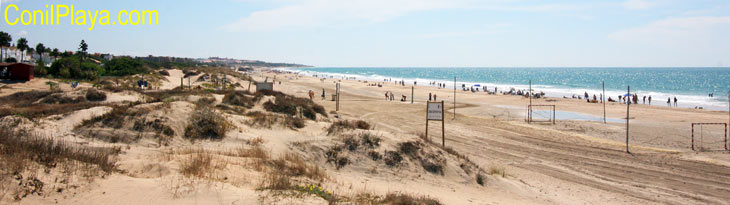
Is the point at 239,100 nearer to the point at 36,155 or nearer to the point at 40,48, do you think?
the point at 36,155

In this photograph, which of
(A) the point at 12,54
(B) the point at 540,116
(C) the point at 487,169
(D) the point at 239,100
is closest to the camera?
(C) the point at 487,169

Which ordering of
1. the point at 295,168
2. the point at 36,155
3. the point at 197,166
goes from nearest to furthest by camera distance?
the point at 36,155 < the point at 197,166 < the point at 295,168

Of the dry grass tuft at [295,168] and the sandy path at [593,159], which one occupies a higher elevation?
the dry grass tuft at [295,168]

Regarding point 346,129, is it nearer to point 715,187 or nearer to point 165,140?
point 165,140

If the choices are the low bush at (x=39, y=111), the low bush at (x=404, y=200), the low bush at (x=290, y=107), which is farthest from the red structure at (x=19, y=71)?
the low bush at (x=404, y=200)

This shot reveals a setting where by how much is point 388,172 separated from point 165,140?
591cm

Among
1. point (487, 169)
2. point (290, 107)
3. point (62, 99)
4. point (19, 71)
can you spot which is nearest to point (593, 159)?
point (487, 169)

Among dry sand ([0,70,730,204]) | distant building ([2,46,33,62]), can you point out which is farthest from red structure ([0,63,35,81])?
distant building ([2,46,33,62])

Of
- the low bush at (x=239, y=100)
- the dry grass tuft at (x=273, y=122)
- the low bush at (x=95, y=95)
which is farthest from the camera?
the low bush at (x=239, y=100)

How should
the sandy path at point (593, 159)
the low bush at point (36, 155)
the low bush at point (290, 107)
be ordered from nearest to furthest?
1. the low bush at point (36, 155)
2. the sandy path at point (593, 159)
3. the low bush at point (290, 107)

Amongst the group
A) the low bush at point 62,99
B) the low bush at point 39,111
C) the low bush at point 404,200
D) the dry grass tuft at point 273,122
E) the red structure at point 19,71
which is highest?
the red structure at point 19,71

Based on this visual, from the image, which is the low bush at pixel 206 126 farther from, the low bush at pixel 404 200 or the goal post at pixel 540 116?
the goal post at pixel 540 116

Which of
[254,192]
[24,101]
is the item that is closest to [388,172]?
[254,192]

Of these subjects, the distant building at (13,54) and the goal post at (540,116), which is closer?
the goal post at (540,116)
